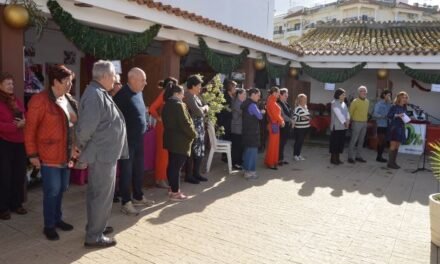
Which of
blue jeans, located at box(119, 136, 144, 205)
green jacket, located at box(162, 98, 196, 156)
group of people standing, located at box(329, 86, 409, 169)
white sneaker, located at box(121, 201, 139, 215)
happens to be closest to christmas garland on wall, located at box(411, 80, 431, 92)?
group of people standing, located at box(329, 86, 409, 169)

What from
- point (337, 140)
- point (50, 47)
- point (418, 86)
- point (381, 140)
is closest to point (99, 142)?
point (50, 47)

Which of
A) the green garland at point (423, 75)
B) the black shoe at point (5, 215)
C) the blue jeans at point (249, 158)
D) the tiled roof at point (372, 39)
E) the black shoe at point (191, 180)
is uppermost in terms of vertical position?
the tiled roof at point (372, 39)

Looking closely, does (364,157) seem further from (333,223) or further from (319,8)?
(319,8)

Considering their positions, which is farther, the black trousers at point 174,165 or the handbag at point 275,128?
the handbag at point 275,128

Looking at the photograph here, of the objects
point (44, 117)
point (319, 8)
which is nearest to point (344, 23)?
point (44, 117)

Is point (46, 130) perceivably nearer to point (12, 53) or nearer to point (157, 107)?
point (12, 53)

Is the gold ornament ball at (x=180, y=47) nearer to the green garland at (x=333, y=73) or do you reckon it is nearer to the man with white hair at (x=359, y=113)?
the man with white hair at (x=359, y=113)

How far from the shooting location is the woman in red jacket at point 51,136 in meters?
3.87

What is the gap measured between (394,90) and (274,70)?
5484mm

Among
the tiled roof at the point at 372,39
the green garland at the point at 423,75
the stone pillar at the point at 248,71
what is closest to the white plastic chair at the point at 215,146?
the stone pillar at the point at 248,71

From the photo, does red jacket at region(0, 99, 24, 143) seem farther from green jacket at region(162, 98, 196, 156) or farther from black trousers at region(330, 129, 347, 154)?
black trousers at region(330, 129, 347, 154)

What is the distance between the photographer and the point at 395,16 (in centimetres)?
3688

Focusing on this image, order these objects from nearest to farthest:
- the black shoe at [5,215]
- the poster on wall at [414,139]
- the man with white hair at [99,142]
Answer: the man with white hair at [99,142], the black shoe at [5,215], the poster on wall at [414,139]

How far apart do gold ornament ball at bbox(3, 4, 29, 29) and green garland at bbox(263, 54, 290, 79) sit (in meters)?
7.32
